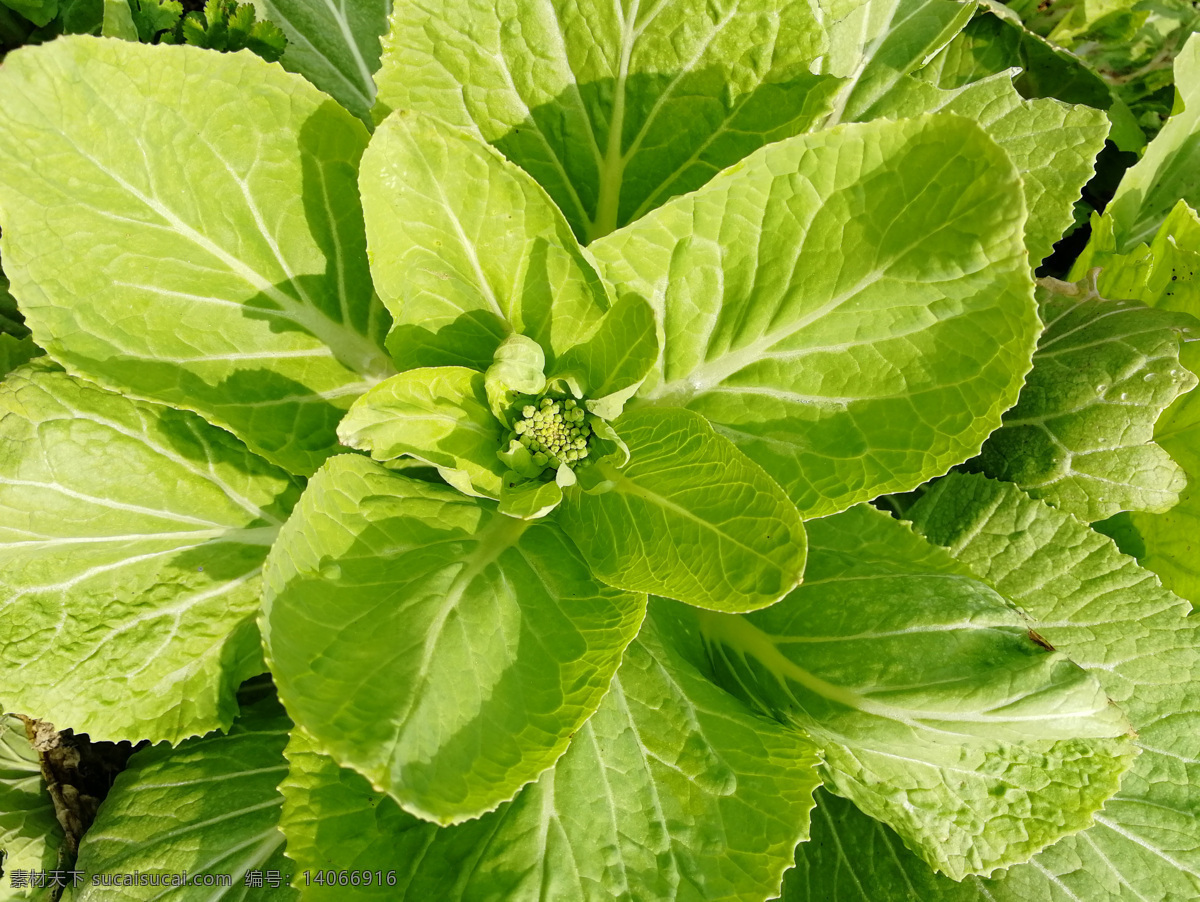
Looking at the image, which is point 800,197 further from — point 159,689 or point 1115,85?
point 1115,85

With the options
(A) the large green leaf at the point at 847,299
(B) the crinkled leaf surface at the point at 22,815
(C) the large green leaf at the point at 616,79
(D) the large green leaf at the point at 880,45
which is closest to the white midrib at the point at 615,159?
(C) the large green leaf at the point at 616,79

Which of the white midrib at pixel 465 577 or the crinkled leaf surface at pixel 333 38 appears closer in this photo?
the white midrib at pixel 465 577

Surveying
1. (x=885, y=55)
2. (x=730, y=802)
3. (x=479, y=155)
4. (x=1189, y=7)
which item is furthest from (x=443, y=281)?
(x=1189, y=7)

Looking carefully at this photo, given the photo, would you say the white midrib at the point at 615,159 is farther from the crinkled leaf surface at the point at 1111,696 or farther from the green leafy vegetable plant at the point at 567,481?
the crinkled leaf surface at the point at 1111,696

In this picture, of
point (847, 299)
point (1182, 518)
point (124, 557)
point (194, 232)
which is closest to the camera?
point (847, 299)

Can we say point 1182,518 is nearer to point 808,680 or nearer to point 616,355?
point 808,680

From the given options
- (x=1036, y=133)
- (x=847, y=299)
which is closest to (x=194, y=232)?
(x=847, y=299)
